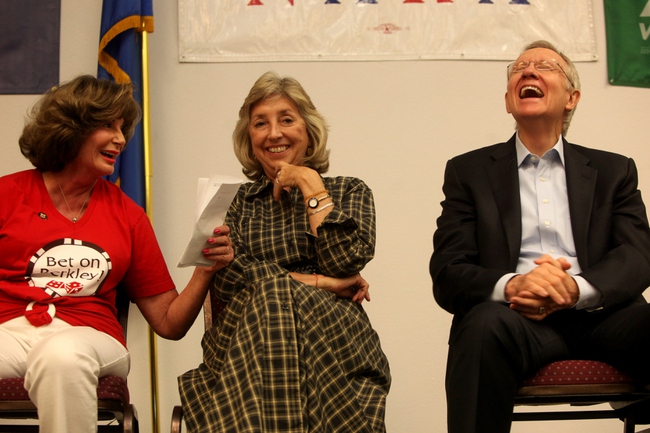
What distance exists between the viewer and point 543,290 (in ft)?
5.92

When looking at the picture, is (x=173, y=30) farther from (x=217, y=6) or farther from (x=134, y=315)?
(x=134, y=315)

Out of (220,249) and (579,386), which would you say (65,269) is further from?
(579,386)

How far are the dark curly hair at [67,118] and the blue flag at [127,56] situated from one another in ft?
2.88

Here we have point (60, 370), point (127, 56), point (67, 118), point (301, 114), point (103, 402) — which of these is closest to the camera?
point (60, 370)

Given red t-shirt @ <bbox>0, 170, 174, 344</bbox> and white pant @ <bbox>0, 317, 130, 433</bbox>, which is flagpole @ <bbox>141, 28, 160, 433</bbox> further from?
white pant @ <bbox>0, 317, 130, 433</bbox>

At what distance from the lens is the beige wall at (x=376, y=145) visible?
3250 mm

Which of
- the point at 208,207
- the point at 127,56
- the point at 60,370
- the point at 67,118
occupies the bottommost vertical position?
the point at 60,370

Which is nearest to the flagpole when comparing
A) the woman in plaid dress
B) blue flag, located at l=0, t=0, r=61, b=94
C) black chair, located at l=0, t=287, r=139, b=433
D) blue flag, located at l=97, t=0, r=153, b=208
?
blue flag, located at l=97, t=0, r=153, b=208

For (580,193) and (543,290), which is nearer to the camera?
(543,290)

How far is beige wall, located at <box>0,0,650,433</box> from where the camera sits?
3.25 meters

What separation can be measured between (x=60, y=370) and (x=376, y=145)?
6.41 feet

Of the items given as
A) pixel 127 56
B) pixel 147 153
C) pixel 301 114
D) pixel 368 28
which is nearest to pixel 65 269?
pixel 301 114

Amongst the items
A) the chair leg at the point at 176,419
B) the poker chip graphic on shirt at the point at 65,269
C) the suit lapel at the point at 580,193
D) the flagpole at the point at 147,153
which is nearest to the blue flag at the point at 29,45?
the flagpole at the point at 147,153

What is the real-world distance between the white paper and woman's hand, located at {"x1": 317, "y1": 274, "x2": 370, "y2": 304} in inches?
13.3
